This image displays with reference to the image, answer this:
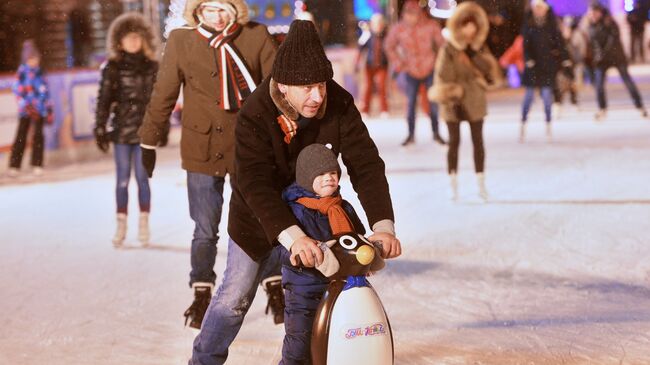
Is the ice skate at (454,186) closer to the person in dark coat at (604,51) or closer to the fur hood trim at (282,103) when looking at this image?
the fur hood trim at (282,103)

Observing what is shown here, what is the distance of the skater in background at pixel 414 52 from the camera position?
1271 centimetres

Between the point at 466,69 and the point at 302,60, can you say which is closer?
the point at 302,60

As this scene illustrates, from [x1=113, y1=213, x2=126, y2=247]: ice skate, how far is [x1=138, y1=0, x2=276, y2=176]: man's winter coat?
2401mm

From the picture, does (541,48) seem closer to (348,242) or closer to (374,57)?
(374,57)

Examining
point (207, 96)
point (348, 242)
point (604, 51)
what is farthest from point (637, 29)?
point (348, 242)

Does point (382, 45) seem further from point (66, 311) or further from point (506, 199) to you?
point (66, 311)

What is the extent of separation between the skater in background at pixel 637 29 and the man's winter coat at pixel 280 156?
2549 cm

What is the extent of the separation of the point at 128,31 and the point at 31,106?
5.14 meters

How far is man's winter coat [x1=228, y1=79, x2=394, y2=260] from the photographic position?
3262 millimetres

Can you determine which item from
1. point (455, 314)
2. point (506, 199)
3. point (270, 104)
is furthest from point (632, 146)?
point (270, 104)

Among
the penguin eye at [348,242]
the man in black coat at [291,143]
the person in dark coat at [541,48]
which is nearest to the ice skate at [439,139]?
the person in dark coat at [541,48]

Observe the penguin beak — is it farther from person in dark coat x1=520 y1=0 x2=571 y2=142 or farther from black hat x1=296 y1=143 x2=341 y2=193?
person in dark coat x1=520 y1=0 x2=571 y2=142

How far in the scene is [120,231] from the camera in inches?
287

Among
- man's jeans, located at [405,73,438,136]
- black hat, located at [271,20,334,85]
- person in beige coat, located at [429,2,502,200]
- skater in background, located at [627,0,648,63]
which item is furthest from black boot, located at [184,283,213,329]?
skater in background, located at [627,0,648,63]
